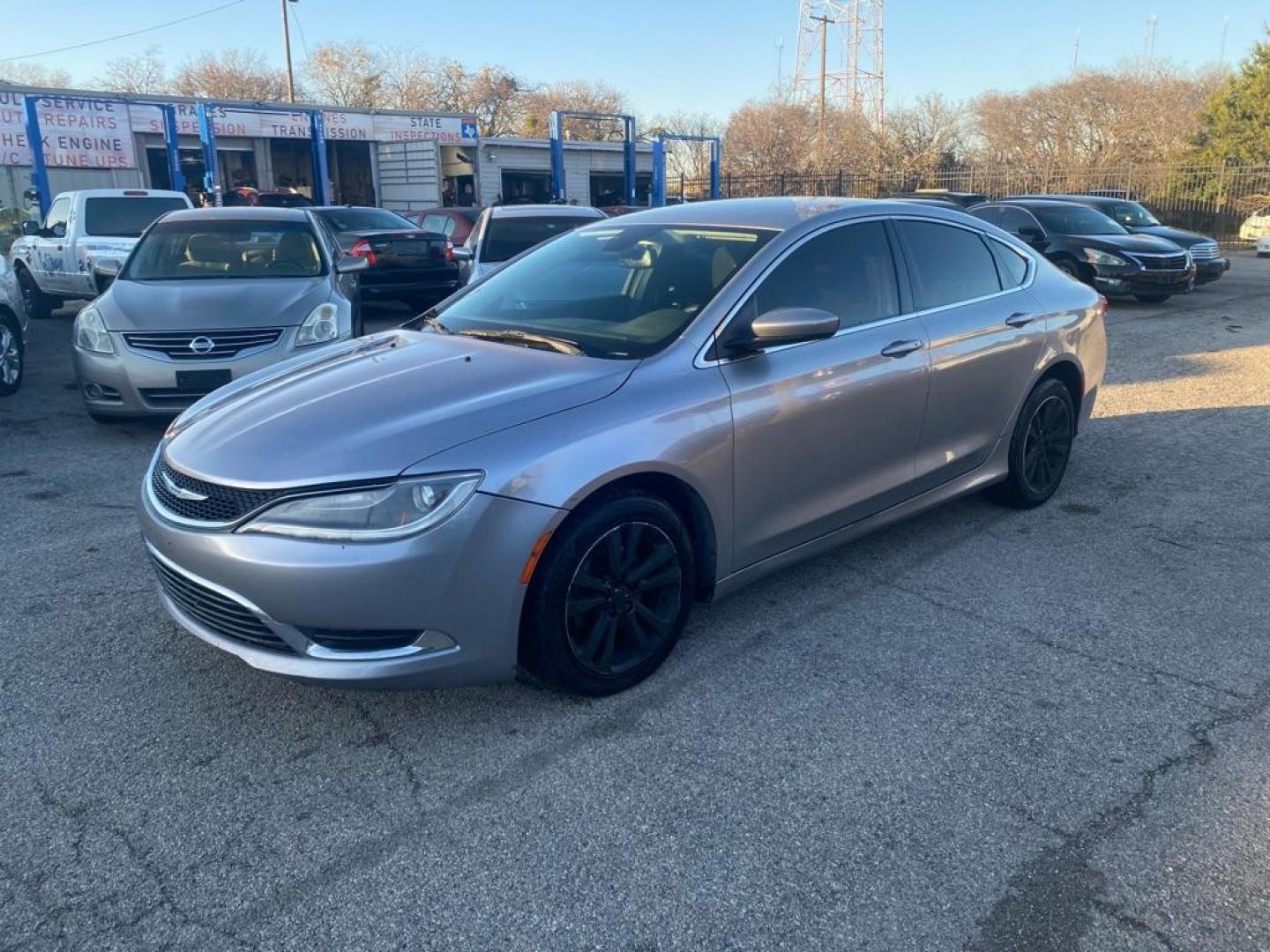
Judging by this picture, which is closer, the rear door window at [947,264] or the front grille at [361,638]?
the front grille at [361,638]

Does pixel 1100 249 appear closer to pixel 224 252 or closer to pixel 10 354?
pixel 224 252

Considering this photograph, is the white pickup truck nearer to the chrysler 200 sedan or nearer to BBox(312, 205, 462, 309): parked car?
BBox(312, 205, 462, 309): parked car

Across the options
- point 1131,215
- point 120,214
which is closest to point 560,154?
point 1131,215

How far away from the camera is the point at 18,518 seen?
5.32m

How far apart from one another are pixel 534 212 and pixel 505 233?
52 cm

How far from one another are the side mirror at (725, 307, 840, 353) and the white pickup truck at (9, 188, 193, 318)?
10861 mm

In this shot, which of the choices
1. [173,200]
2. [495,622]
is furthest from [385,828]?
[173,200]

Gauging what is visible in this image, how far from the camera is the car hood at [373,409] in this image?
3.01 m

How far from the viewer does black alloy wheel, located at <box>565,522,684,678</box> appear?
326 centimetres

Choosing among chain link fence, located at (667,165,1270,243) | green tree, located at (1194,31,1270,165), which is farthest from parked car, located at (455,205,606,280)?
green tree, located at (1194,31,1270,165)

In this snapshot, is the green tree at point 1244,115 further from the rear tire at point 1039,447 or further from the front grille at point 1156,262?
the rear tire at point 1039,447

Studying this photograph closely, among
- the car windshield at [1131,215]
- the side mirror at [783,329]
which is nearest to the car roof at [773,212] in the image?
the side mirror at [783,329]

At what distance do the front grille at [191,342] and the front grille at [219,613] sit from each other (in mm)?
3781

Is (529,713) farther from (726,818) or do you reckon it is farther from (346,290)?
(346,290)
